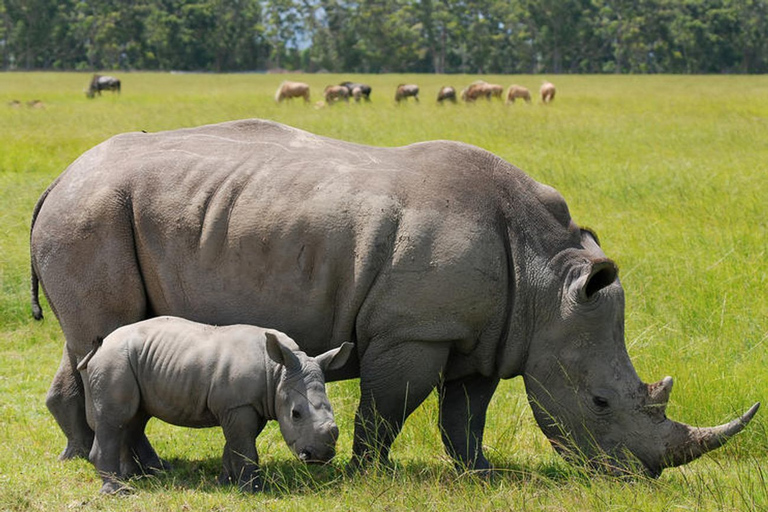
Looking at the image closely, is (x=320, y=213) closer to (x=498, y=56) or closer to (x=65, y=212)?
(x=65, y=212)

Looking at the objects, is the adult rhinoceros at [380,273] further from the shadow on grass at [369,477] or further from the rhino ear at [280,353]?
the rhino ear at [280,353]

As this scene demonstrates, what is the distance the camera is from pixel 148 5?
323 ft

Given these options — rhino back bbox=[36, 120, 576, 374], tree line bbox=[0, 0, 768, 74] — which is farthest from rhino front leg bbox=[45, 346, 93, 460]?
tree line bbox=[0, 0, 768, 74]

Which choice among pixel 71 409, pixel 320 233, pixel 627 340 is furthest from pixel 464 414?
pixel 627 340

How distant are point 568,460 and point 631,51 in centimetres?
9932

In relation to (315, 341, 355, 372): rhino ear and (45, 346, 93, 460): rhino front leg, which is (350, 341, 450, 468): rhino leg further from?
(45, 346, 93, 460): rhino front leg

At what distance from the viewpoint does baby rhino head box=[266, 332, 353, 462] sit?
5355 millimetres

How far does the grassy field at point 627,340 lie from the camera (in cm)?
544

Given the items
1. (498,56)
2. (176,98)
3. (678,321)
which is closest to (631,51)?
(498,56)

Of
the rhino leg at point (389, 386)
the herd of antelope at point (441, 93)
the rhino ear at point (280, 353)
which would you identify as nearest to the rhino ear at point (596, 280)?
the rhino leg at point (389, 386)

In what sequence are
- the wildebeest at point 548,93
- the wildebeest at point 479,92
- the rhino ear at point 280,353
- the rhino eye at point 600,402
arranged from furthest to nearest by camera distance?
the wildebeest at point 479,92 → the wildebeest at point 548,93 → the rhino eye at point 600,402 → the rhino ear at point 280,353

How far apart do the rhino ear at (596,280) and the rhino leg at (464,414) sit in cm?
85

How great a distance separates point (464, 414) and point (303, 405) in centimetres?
131

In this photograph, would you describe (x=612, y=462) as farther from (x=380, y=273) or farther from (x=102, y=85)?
(x=102, y=85)
